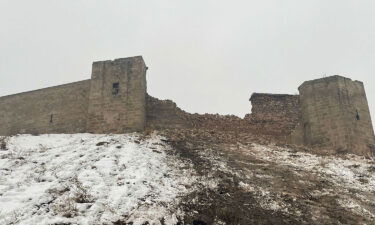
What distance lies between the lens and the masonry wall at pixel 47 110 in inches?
770

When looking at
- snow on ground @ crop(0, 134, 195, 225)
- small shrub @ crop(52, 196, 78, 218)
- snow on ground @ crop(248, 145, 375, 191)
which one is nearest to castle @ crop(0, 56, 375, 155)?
snow on ground @ crop(248, 145, 375, 191)

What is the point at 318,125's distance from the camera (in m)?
19.1

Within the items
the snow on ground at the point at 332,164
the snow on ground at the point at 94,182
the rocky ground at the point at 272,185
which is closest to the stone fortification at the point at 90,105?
the rocky ground at the point at 272,185

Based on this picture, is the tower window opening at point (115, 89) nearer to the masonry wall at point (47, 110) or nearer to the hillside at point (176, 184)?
the masonry wall at point (47, 110)

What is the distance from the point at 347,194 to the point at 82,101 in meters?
12.4

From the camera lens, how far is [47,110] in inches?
796

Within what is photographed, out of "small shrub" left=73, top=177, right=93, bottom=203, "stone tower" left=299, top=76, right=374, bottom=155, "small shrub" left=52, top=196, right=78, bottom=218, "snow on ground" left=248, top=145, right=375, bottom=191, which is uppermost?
"stone tower" left=299, top=76, right=374, bottom=155

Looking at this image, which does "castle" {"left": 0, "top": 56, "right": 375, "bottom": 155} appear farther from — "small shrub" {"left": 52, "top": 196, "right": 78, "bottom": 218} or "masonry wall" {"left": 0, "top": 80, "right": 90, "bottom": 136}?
"small shrub" {"left": 52, "top": 196, "right": 78, "bottom": 218}

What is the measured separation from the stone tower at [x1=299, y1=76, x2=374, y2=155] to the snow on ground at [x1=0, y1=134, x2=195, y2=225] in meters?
7.70

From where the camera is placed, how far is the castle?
18484 mm

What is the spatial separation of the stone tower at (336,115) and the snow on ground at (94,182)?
7.70m

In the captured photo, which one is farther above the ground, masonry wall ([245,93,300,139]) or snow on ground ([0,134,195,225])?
masonry wall ([245,93,300,139])

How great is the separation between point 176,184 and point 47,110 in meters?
11.5

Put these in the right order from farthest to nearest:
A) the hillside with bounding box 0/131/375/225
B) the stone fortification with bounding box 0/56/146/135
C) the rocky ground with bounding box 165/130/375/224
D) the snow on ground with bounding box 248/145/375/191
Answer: the stone fortification with bounding box 0/56/146/135 → the snow on ground with bounding box 248/145/375/191 → the rocky ground with bounding box 165/130/375/224 → the hillside with bounding box 0/131/375/225
